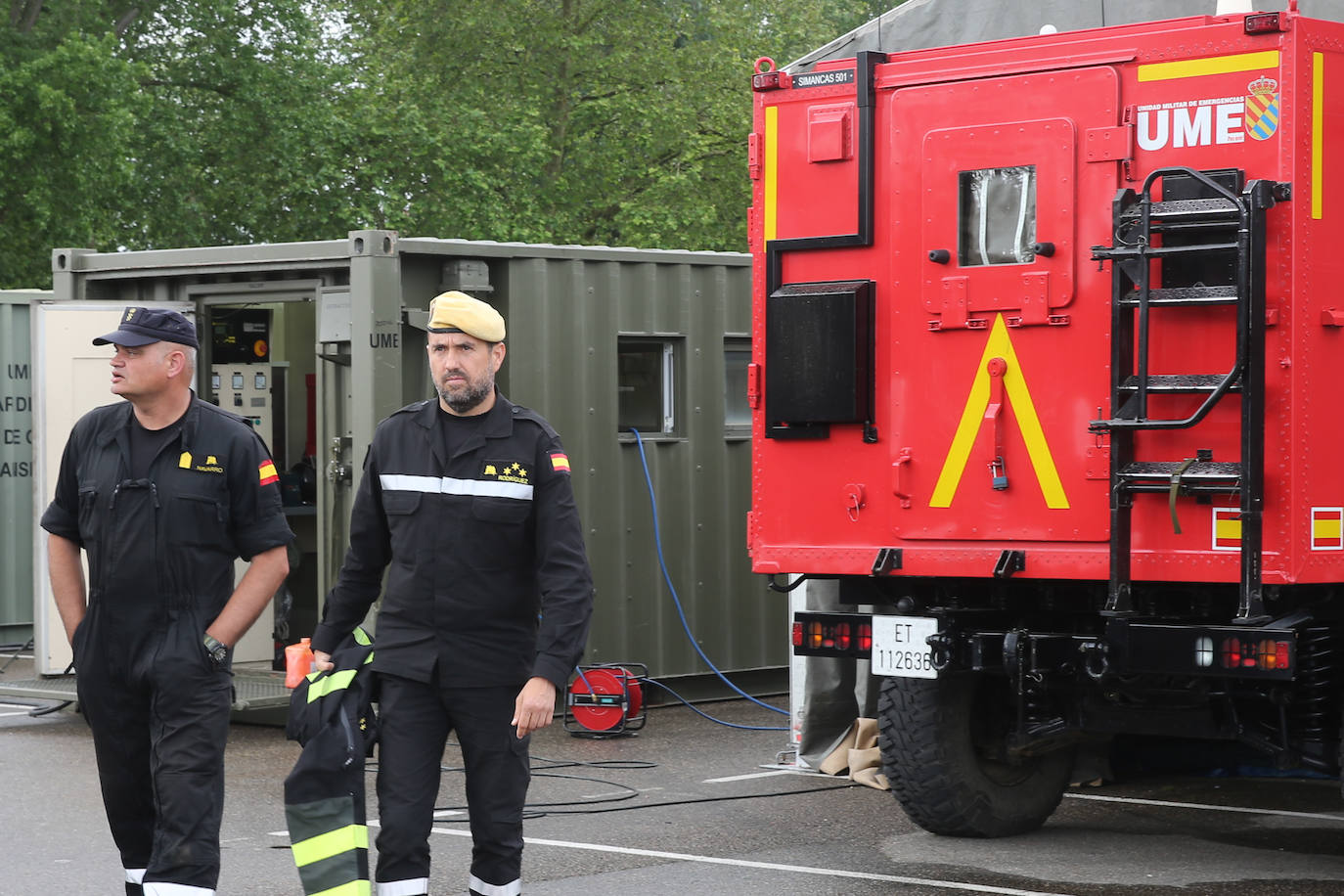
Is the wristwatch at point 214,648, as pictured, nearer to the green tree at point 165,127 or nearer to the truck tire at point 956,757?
the truck tire at point 956,757

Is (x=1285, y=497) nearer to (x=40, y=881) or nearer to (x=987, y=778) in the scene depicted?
(x=987, y=778)

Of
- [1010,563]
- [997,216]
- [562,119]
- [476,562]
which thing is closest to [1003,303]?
[997,216]

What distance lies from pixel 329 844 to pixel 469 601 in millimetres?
754

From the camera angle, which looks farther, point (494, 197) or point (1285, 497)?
point (494, 197)

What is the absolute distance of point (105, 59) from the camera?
27094mm

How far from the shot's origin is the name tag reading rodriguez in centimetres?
763

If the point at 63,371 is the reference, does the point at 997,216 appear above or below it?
above

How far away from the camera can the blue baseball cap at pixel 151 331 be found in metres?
5.77

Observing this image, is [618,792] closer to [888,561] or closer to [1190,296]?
[888,561]

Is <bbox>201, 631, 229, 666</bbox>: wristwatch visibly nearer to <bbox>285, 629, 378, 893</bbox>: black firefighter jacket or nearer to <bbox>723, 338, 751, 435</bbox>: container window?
<bbox>285, 629, 378, 893</bbox>: black firefighter jacket

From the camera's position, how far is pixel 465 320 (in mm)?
5523

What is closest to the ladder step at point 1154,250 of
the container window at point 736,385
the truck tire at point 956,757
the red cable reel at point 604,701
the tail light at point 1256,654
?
the tail light at point 1256,654

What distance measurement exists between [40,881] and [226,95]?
1060 inches

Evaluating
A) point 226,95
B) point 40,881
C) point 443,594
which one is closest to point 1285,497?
point 443,594
